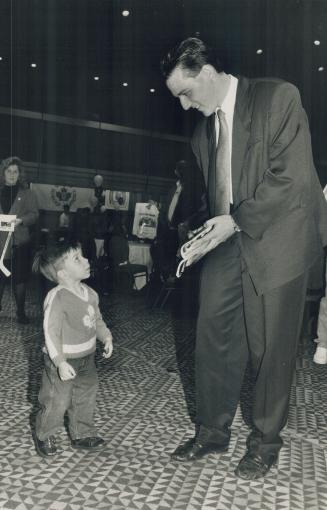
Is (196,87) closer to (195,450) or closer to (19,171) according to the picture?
(195,450)

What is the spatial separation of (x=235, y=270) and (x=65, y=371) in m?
0.62

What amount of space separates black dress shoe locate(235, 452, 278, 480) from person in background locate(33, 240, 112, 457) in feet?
1.64

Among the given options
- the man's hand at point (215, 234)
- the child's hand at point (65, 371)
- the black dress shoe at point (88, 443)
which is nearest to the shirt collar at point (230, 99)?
the man's hand at point (215, 234)

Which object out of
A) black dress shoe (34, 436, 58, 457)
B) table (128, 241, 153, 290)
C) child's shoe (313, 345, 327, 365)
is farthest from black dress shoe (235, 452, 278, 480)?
table (128, 241, 153, 290)

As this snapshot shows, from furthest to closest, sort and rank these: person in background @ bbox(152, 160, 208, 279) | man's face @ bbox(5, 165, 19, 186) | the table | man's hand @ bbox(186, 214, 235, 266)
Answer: the table < man's face @ bbox(5, 165, 19, 186) < person in background @ bbox(152, 160, 208, 279) < man's hand @ bbox(186, 214, 235, 266)

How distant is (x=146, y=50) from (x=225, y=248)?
7.48 meters

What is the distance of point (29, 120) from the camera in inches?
446

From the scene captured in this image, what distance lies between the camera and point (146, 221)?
7164 mm

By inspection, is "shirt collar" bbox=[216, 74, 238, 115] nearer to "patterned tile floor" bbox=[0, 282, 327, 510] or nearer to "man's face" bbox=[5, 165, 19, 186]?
"patterned tile floor" bbox=[0, 282, 327, 510]

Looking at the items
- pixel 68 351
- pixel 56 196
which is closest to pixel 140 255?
pixel 56 196

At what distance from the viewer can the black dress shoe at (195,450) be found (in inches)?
70.5

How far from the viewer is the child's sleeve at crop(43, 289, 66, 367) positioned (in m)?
1.82

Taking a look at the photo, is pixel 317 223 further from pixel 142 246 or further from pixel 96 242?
pixel 96 242

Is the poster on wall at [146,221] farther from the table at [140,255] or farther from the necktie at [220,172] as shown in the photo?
the necktie at [220,172]
